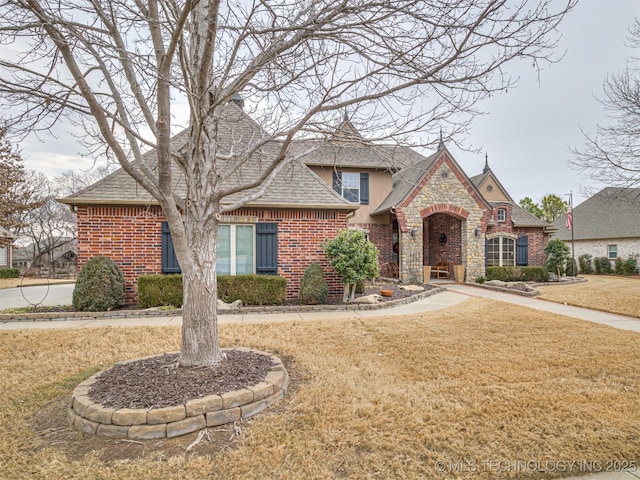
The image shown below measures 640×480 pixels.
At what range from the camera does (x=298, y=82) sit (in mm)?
4215

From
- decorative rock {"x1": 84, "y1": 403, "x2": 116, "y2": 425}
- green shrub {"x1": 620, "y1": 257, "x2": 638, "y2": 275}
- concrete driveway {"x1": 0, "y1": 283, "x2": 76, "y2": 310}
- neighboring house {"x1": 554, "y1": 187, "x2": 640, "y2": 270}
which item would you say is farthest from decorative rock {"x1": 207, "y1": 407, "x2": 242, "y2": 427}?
green shrub {"x1": 620, "y1": 257, "x2": 638, "y2": 275}

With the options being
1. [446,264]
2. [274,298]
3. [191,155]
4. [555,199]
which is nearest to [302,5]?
[191,155]

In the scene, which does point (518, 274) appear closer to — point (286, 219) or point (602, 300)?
point (602, 300)

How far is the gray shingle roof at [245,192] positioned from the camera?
8.62 metres

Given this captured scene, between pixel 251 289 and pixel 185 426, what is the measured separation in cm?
583

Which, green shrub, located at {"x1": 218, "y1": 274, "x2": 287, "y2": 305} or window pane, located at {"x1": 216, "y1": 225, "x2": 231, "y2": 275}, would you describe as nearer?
green shrub, located at {"x1": 218, "y1": 274, "x2": 287, "y2": 305}

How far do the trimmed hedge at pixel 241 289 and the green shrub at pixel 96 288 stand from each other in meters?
0.69

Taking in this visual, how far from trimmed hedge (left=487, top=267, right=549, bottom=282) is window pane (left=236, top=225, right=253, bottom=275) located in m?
11.3

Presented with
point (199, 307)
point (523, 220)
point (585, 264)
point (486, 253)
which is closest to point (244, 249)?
point (199, 307)

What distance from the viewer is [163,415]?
9.41ft

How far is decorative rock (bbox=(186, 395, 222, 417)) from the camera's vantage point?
2963 millimetres

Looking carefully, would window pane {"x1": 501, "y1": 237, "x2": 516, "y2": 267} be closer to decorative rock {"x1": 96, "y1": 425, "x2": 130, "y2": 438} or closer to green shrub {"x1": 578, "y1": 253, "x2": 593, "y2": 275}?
green shrub {"x1": 578, "y1": 253, "x2": 593, "y2": 275}

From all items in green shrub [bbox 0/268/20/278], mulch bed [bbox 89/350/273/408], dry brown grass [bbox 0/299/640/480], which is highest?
green shrub [bbox 0/268/20/278]

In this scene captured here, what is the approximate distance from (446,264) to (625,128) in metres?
8.95
